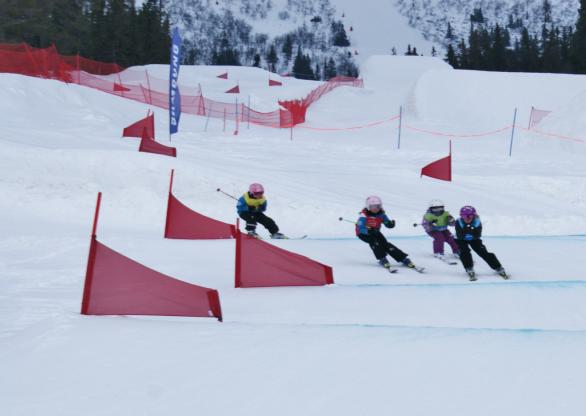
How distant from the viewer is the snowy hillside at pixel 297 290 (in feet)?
13.9

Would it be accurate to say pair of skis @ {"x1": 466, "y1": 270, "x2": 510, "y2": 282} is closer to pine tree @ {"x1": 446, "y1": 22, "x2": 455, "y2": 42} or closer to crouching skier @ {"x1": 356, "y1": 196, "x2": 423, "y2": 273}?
crouching skier @ {"x1": 356, "y1": 196, "x2": 423, "y2": 273}

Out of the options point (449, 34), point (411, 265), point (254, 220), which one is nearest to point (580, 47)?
point (254, 220)

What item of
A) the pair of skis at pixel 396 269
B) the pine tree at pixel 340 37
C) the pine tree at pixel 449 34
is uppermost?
the pine tree at pixel 449 34

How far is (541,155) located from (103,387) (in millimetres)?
19981

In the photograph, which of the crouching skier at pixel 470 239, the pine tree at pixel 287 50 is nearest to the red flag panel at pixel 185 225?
the crouching skier at pixel 470 239

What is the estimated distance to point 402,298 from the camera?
7.09 meters

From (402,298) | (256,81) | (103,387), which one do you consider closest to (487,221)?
(402,298)

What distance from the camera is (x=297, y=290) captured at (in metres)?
7.43

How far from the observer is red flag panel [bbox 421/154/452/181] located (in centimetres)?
1664

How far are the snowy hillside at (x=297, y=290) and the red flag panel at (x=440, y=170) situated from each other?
359 millimetres

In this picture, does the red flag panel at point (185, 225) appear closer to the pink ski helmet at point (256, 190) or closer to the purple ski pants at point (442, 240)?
the pink ski helmet at point (256, 190)

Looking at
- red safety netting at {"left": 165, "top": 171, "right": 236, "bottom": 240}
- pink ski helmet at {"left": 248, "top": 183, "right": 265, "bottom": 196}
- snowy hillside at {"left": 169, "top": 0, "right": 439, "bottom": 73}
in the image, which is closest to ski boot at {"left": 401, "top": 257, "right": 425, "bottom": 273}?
pink ski helmet at {"left": 248, "top": 183, "right": 265, "bottom": 196}

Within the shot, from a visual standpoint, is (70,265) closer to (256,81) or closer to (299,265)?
(299,265)

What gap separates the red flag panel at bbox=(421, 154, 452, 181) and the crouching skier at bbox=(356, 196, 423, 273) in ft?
26.3
